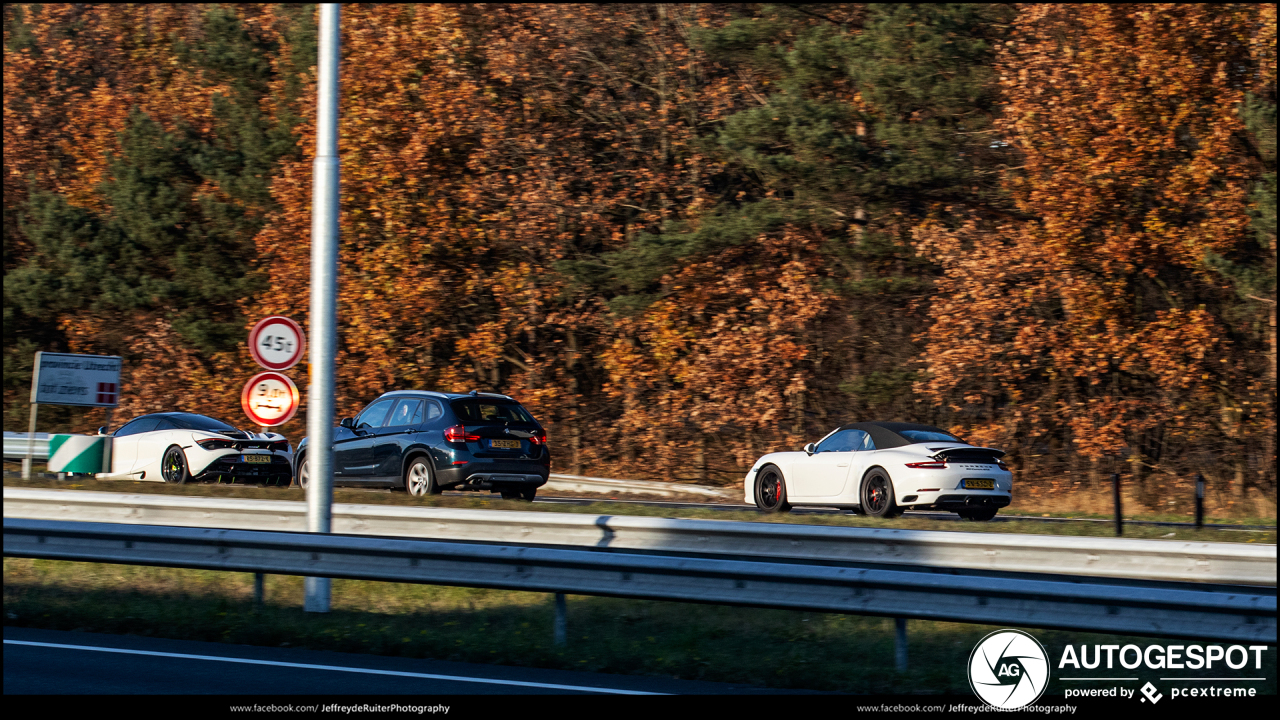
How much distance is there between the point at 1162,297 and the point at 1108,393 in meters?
2.21

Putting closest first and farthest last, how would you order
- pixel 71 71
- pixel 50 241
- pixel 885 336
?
pixel 885 336 → pixel 50 241 → pixel 71 71

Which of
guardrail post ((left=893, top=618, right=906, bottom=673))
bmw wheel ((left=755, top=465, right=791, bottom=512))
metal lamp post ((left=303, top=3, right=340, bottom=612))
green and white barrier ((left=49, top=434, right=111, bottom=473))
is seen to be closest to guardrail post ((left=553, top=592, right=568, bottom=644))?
guardrail post ((left=893, top=618, right=906, bottom=673))

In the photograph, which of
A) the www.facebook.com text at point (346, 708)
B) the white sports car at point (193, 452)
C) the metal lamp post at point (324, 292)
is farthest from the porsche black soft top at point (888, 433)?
the www.facebook.com text at point (346, 708)

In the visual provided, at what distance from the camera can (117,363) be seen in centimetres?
2034

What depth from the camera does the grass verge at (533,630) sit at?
877 cm

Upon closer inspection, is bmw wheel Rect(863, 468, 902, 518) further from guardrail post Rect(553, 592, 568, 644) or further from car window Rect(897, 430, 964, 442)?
guardrail post Rect(553, 592, 568, 644)

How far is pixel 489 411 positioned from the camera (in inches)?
733

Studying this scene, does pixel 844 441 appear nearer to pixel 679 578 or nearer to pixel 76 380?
pixel 679 578

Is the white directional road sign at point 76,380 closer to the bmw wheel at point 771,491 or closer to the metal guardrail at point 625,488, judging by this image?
the metal guardrail at point 625,488

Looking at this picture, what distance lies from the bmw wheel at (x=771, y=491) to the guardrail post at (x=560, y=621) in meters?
9.47

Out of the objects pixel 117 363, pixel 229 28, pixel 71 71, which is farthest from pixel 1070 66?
pixel 71 71

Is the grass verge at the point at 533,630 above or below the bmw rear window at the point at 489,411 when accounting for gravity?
below

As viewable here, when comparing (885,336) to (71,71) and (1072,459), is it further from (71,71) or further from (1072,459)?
(71,71)

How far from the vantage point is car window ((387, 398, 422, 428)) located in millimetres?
18656
